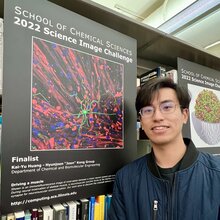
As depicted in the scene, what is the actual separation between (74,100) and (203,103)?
114 centimetres

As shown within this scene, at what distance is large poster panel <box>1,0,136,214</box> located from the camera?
0.75 meters

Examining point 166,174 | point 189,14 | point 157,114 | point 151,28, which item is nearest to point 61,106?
point 157,114

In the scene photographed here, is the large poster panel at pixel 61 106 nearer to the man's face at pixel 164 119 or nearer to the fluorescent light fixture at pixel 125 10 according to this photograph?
the man's face at pixel 164 119

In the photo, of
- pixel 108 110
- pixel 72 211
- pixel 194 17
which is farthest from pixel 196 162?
pixel 194 17

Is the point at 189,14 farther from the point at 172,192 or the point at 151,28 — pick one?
the point at 172,192

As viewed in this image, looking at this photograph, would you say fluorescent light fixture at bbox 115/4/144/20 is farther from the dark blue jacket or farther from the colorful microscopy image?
the dark blue jacket

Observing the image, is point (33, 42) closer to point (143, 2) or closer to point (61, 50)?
point (61, 50)

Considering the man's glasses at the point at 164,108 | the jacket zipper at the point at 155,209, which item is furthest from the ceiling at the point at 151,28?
the jacket zipper at the point at 155,209

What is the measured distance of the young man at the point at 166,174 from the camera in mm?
844

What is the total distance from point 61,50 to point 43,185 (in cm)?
59

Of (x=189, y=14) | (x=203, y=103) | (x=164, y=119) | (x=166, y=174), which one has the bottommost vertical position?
(x=166, y=174)

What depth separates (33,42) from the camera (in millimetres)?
821

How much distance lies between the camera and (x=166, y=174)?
0.91 m

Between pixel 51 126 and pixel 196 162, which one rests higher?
pixel 51 126
